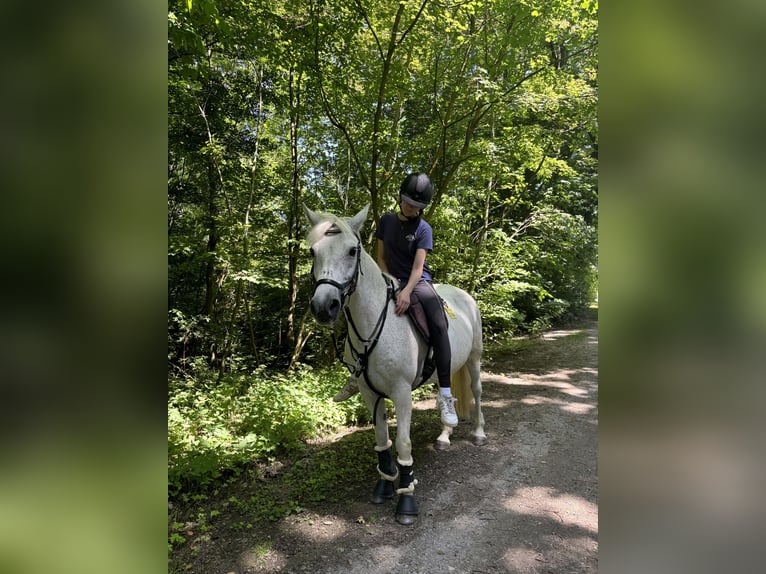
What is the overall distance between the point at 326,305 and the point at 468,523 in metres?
2.03

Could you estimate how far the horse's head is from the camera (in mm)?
2350

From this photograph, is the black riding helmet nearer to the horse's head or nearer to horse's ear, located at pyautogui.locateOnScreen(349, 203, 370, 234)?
horse's ear, located at pyautogui.locateOnScreen(349, 203, 370, 234)

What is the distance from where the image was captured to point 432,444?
14.4 ft

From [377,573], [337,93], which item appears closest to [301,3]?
[337,93]

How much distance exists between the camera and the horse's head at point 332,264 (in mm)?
2350

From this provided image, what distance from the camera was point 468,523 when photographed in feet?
9.61

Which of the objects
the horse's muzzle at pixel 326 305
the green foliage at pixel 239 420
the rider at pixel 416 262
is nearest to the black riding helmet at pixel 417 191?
the rider at pixel 416 262

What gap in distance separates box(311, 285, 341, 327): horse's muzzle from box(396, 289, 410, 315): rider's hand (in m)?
0.79

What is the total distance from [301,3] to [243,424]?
5.18 metres

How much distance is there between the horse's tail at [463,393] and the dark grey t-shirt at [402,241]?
154 cm

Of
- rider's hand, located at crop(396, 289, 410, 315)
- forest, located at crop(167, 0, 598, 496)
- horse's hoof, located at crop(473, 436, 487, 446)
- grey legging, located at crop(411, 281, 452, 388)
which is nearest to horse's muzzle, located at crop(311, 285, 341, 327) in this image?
rider's hand, located at crop(396, 289, 410, 315)
